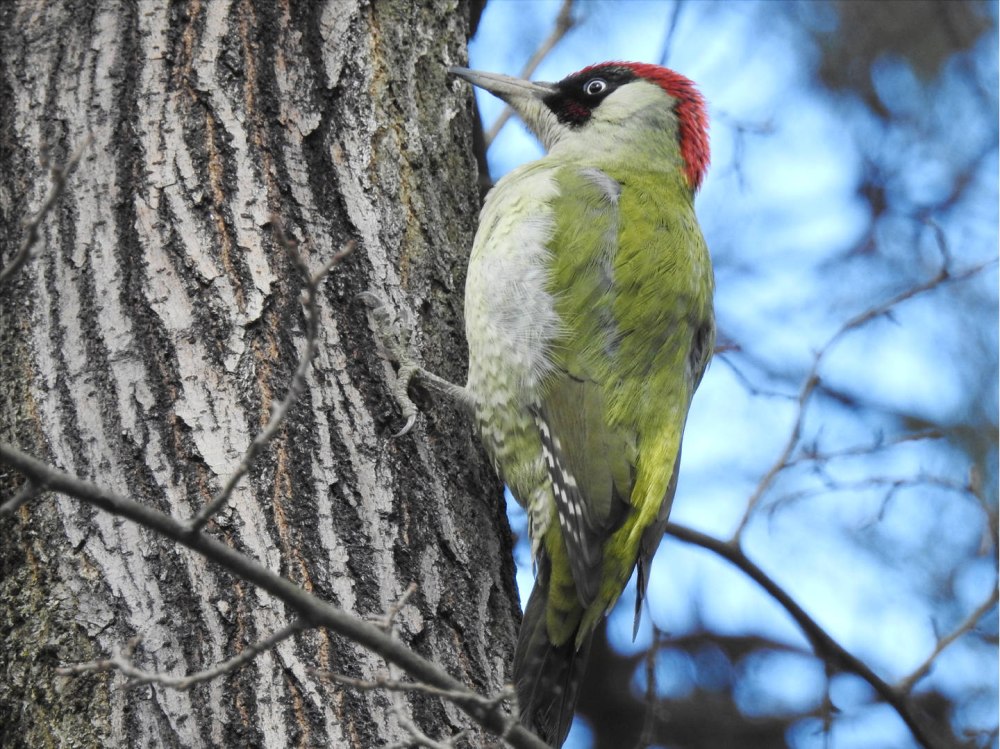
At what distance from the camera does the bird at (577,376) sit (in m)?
2.72

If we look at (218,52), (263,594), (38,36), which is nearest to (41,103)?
(38,36)

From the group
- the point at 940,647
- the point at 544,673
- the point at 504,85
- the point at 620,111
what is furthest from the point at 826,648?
the point at 504,85

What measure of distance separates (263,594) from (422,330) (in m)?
0.92

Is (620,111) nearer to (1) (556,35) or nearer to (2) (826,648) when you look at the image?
(1) (556,35)

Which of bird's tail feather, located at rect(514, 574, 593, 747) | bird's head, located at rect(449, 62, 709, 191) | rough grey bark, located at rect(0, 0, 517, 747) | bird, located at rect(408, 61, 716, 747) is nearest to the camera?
rough grey bark, located at rect(0, 0, 517, 747)

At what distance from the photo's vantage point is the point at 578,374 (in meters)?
2.98

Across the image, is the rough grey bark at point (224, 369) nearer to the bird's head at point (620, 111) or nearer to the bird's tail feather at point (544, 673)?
the bird's tail feather at point (544, 673)

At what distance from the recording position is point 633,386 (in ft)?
9.83

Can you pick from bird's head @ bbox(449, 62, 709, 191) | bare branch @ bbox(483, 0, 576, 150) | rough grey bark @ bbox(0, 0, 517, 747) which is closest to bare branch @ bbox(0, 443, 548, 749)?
rough grey bark @ bbox(0, 0, 517, 747)

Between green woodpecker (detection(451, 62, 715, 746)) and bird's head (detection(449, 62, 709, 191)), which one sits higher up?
bird's head (detection(449, 62, 709, 191))

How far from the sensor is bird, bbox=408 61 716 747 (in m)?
2.72

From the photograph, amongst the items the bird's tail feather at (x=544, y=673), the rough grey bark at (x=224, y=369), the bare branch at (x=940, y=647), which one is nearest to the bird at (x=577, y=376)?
the bird's tail feather at (x=544, y=673)

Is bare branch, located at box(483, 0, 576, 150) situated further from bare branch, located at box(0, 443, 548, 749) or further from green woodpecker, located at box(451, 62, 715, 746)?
bare branch, located at box(0, 443, 548, 749)

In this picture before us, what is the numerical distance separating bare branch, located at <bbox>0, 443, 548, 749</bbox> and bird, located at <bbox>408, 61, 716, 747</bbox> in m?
0.97
